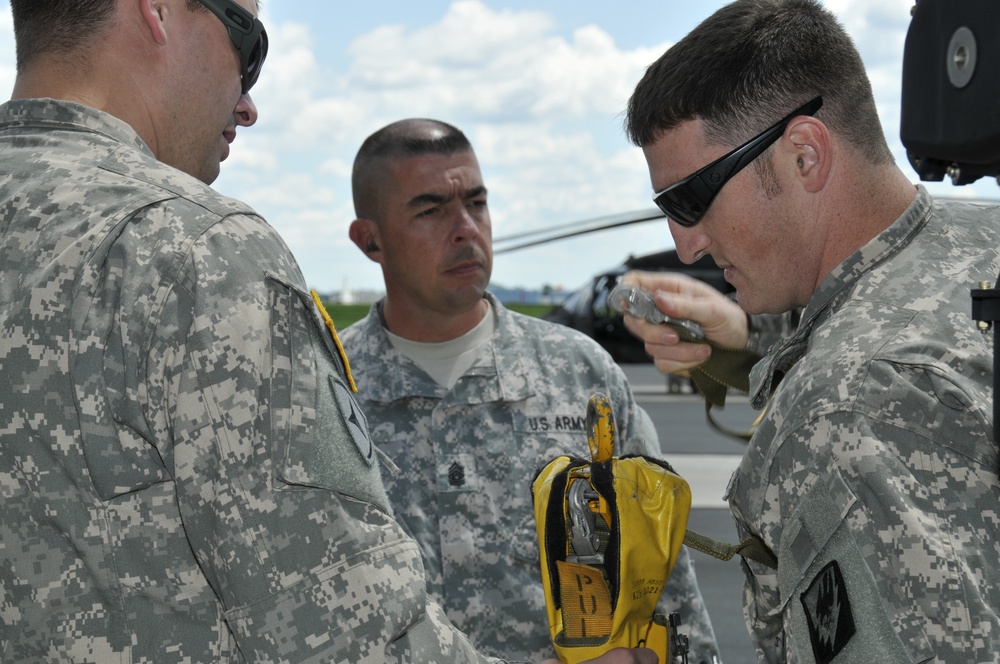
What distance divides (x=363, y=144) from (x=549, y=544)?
7.20 ft

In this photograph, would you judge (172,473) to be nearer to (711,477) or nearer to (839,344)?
(839,344)

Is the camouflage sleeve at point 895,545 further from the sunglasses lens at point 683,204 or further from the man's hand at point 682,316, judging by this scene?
Result: the man's hand at point 682,316

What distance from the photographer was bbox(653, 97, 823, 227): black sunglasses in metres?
1.85

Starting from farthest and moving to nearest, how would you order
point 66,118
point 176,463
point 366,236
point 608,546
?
point 366,236 → point 608,546 → point 66,118 → point 176,463

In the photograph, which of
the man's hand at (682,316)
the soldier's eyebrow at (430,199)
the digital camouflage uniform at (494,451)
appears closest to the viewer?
the man's hand at (682,316)

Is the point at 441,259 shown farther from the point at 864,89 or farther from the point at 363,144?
the point at 864,89

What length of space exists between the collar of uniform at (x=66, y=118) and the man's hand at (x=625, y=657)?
133 cm

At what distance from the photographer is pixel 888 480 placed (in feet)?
4.74

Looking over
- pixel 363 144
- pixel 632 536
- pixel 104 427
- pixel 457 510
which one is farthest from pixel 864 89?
pixel 363 144

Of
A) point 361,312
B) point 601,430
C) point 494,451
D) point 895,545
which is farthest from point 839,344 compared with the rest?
point 361,312

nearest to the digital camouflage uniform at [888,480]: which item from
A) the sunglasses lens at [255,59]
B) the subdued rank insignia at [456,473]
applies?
the sunglasses lens at [255,59]

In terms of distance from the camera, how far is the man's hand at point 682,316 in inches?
95.2

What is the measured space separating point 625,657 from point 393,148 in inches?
89.2

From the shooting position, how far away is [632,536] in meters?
2.08
